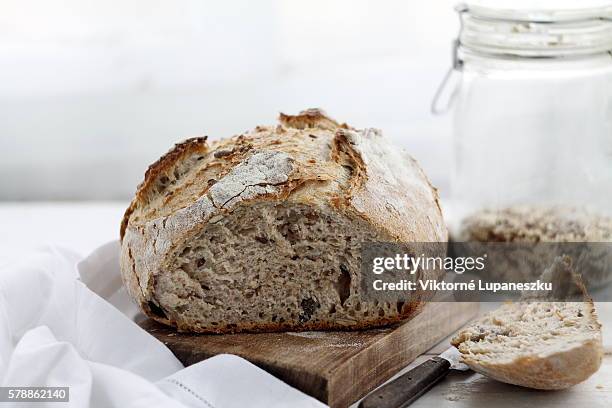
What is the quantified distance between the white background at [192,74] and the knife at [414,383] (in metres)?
2.14

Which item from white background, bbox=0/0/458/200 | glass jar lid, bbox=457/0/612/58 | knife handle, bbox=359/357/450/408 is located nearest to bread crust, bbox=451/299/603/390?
knife handle, bbox=359/357/450/408

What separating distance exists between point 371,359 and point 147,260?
0.68 meters

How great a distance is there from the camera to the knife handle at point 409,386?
2258 mm

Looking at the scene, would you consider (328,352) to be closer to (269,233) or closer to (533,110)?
(269,233)

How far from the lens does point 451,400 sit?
7.89 ft

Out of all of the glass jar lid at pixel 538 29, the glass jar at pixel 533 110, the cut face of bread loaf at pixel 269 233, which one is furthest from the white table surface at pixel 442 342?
the glass jar lid at pixel 538 29

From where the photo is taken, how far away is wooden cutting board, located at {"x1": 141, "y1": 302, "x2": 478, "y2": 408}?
2359 mm

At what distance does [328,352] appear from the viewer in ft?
8.11

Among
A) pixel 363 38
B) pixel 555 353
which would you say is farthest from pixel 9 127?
pixel 555 353

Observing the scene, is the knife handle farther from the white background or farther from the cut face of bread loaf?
the white background

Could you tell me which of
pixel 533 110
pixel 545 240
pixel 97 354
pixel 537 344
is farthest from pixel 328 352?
pixel 533 110

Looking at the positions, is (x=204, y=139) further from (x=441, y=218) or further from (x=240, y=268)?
(x=441, y=218)

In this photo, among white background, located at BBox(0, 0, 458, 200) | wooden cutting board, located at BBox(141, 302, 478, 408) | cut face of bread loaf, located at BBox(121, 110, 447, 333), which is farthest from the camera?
white background, located at BBox(0, 0, 458, 200)

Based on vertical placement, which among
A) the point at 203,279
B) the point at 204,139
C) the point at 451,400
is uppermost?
the point at 204,139
